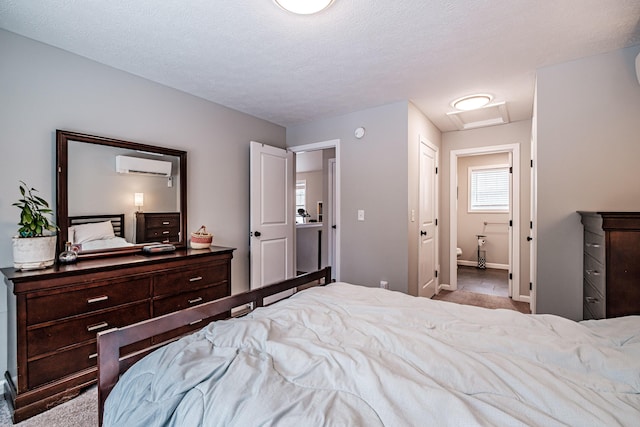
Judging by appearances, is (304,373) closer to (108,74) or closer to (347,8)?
(347,8)

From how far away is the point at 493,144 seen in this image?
4094 mm

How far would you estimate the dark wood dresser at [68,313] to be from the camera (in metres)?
1.72

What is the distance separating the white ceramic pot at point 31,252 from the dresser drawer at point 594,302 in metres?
3.60

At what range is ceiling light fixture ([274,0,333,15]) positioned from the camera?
1.67 meters

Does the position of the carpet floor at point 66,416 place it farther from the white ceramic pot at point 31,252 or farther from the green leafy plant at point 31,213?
the green leafy plant at point 31,213

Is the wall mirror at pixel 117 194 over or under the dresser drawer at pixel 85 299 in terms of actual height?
over

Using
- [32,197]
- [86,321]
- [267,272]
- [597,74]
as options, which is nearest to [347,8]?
[597,74]

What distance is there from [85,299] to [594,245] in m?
3.52

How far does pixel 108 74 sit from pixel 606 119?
4.00 m

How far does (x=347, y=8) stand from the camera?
1.77 m

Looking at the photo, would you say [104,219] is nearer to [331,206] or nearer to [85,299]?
[85,299]

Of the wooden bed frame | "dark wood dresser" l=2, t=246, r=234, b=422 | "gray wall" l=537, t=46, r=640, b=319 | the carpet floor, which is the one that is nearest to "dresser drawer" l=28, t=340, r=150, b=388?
"dark wood dresser" l=2, t=246, r=234, b=422

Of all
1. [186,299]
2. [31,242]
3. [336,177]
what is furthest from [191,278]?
[336,177]

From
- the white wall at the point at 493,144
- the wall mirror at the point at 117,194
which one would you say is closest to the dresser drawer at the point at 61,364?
the wall mirror at the point at 117,194
